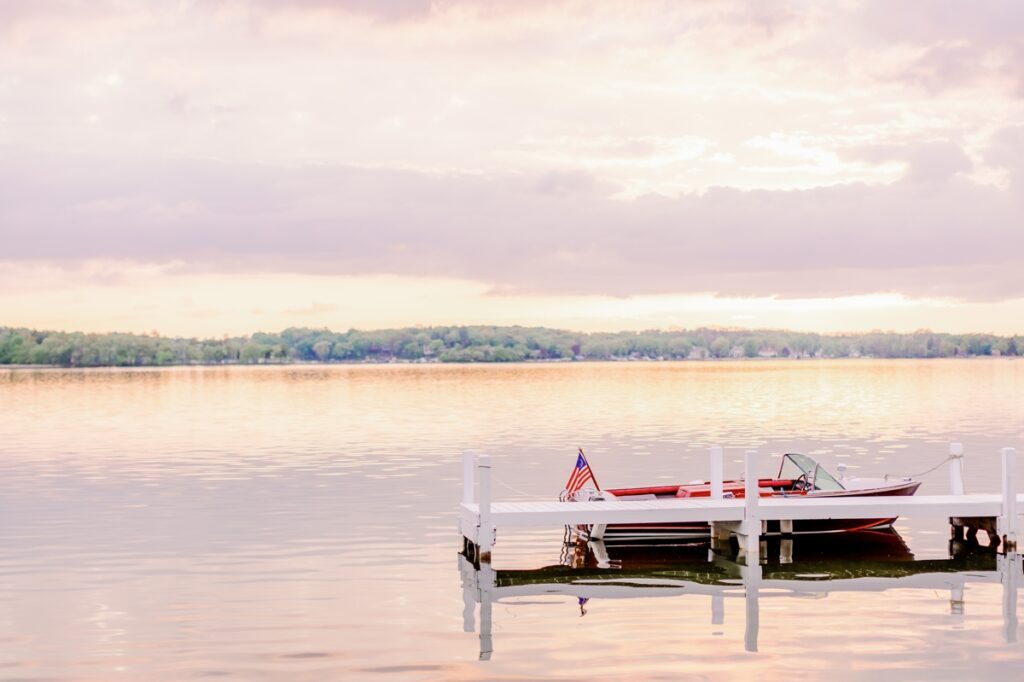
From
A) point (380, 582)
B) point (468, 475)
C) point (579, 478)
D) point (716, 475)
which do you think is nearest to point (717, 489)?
point (716, 475)

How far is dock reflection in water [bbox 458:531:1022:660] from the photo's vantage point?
69.9 ft

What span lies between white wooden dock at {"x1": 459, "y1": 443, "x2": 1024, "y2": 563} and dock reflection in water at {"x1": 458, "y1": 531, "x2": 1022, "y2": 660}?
0.58 meters

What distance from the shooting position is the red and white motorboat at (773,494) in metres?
26.6

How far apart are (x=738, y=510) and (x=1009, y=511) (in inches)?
215

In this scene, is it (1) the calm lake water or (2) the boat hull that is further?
(2) the boat hull

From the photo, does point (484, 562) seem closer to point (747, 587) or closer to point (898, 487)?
point (747, 587)

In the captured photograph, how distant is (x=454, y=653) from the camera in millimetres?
17562

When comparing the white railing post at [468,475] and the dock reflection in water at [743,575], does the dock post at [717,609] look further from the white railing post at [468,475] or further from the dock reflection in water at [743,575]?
the white railing post at [468,475]

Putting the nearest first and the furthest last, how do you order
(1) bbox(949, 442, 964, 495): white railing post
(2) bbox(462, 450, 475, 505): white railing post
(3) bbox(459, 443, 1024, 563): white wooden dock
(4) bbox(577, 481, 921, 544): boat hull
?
(3) bbox(459, 443, 1024, 563): white wooden dock, (2) bbox(462, 450, 475, 505): white railing post, (4) bbox(577, 481, 921, 544): boat hull, (1) bbox(949, 442, 964, 495): white railing post

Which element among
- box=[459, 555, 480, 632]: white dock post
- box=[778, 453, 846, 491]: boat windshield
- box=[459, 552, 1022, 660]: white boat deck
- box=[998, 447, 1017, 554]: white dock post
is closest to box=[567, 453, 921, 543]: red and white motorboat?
box=[778, 453, 846, 491]: boat windshield

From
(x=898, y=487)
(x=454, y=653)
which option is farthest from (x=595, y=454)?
(x=454, y=653)

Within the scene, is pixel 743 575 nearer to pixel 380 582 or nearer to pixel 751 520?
pixel 751 520

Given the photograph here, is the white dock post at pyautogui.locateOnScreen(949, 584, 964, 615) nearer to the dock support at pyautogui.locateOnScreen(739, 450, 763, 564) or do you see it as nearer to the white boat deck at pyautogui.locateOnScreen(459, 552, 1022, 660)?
the white boat deck at pyautogui.locateOnScreen(459, 552, 1022, 660)

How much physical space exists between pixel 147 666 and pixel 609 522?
10.4 metres
